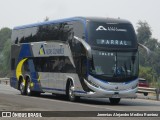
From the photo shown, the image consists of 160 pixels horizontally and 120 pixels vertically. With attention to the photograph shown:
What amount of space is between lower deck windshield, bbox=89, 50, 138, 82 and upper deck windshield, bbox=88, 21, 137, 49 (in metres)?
0.38

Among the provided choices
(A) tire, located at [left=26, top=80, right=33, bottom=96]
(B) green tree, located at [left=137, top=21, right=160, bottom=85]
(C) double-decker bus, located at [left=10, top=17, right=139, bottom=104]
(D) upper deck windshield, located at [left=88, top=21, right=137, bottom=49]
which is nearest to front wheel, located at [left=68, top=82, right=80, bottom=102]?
(C) double-decker bus, located at [left=10, top=17, right=139, bottom=104]

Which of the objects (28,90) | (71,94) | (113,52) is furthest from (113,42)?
(28,90)

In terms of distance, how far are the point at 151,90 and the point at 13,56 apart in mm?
8767

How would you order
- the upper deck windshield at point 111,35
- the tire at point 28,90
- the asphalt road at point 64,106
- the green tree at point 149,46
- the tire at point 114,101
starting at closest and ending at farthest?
the asphalt road at point 64,106 < the upper deck windshield at point 111,35 < the tire at point 114,101 < the tire at point 28,90 < the green tree at point 149,46

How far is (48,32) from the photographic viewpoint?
31.0m

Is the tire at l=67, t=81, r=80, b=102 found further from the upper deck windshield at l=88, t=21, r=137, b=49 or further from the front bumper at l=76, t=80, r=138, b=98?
the upper deck windshield at l=88, t=21, r=137, b=49

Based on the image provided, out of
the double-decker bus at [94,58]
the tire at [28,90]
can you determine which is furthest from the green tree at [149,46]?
the double-decker bus at [94,58]

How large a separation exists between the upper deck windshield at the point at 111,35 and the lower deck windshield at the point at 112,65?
383mm

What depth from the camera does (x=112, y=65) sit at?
26203 mm

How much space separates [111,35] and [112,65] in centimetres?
141

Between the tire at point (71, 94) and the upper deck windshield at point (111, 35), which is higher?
the upper deck windshield at point (111, 35)

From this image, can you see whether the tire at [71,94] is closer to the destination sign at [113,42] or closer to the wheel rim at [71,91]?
the wheel rim at [71,91]

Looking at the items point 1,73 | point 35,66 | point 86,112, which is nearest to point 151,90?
point 35,66

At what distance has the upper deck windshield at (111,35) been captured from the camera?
26266 millimetres
